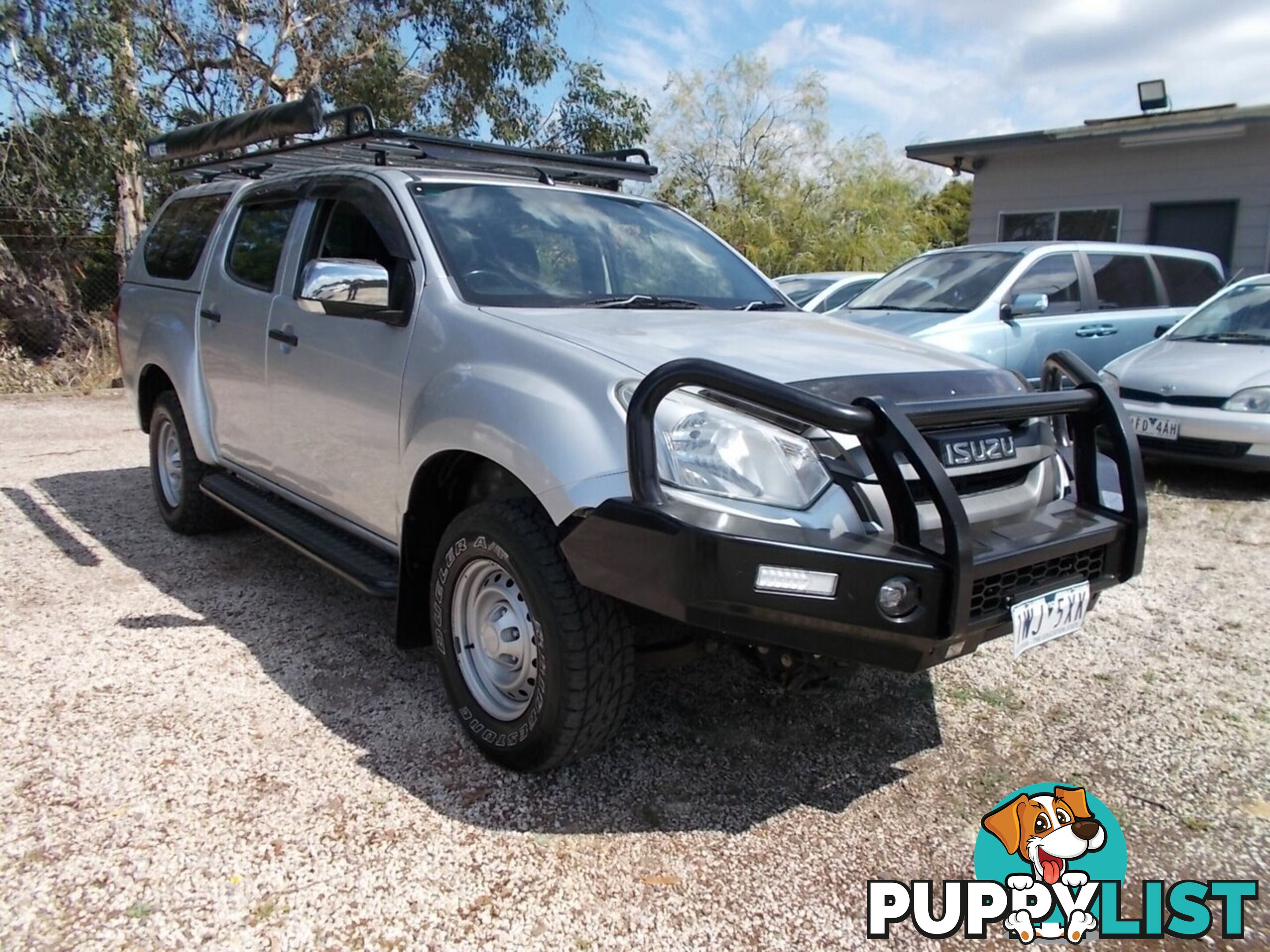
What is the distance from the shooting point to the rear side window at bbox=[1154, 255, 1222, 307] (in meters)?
8.84

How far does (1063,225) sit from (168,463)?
1274 centimetres

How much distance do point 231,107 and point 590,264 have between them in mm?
13791

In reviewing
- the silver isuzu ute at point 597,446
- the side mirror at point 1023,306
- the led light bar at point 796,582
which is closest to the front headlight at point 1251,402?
the side mirror at point 1023,306

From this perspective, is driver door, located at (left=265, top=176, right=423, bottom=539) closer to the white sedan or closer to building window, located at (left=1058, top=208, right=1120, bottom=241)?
the white sedan

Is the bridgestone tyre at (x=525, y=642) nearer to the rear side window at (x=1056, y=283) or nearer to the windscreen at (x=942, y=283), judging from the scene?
the windscreen at (x=942, y=283)

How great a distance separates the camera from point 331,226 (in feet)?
13.0

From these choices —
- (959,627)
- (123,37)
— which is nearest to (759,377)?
(959,627)

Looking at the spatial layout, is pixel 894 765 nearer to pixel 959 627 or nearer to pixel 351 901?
pixel 959 627

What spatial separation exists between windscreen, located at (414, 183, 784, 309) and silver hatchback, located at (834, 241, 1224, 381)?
10.5 feet

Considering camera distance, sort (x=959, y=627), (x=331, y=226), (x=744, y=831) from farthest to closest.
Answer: (x=331, y=226), (x=744, y=831), (x=959, y=627)

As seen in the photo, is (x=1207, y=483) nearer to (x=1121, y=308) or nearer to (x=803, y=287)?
(x=1121, y=308)

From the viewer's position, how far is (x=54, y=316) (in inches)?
498

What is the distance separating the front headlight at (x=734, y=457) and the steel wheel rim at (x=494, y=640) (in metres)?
0.68

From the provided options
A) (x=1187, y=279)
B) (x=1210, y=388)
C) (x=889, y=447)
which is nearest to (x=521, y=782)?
(x=889, y=447)
